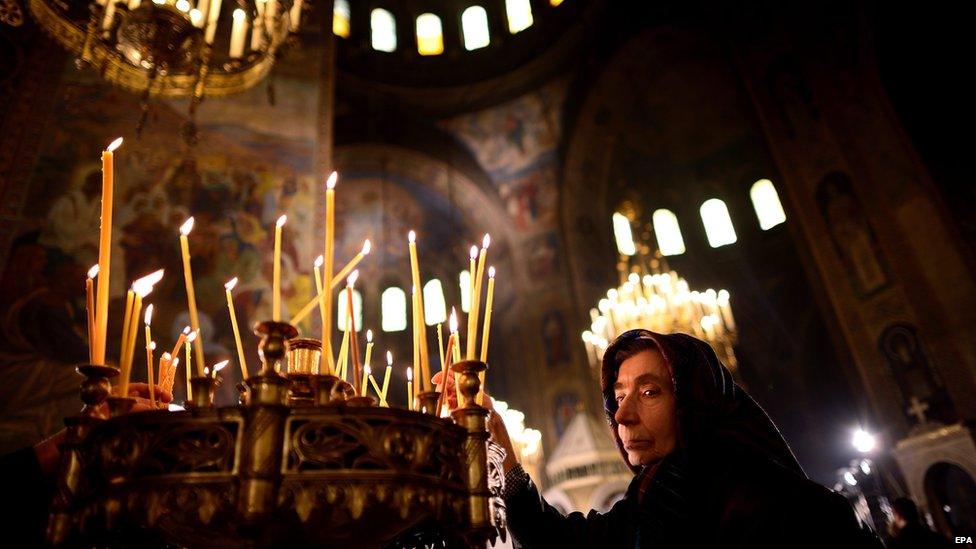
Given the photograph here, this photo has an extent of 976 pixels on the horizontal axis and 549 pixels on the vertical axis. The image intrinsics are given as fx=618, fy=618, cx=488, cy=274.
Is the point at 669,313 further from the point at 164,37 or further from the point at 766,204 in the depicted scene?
the point at 766,204

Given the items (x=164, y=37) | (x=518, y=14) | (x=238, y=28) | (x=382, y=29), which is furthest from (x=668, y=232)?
(x=164, y=37)

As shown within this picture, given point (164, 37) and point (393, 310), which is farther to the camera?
Result: point (393, 310)

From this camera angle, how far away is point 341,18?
1445 cm

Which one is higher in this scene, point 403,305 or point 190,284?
point 403,305

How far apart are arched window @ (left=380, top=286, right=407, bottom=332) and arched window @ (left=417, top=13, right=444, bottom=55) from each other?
6036mm

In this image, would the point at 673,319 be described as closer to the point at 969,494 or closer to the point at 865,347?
the point at 865,347

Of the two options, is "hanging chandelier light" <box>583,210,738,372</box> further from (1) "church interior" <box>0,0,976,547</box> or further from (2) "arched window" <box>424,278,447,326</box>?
(2) "arched window" <box>424,278,447,326</box>

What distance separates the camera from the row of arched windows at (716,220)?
15617 millimetres

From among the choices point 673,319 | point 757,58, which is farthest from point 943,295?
point 757,58

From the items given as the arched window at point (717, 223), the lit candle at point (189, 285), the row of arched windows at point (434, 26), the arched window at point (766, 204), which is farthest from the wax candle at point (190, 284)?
the arched window at point (717, 223)

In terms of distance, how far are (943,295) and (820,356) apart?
8.40 m

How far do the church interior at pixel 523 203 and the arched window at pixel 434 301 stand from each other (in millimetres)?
56

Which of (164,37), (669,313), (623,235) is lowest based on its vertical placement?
(669,313)

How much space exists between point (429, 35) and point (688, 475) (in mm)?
15185
